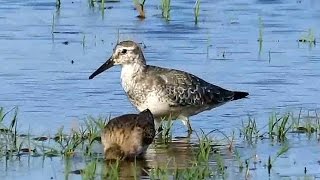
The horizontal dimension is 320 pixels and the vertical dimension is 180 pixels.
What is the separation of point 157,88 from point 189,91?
37cm

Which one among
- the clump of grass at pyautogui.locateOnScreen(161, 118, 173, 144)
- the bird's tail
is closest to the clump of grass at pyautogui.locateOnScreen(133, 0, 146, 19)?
the bird's tail

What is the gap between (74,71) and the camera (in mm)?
13180

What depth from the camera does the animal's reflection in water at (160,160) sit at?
9.18 metres

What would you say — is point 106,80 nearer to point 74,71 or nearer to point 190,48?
point 74,71

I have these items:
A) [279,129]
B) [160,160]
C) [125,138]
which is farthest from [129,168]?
[279,129]

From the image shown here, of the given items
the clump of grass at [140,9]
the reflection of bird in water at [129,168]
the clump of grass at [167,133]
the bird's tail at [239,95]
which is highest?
the clump of grass at [140,9]

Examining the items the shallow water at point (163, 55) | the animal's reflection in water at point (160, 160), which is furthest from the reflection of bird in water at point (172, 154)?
the shallow water at point (163, 55)

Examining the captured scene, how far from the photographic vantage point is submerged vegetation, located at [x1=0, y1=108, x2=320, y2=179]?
28.9 ft

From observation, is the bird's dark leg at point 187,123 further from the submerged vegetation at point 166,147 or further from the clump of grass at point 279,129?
the clump of grass at point 279,129

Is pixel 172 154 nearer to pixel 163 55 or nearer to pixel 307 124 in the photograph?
pixel 307 124

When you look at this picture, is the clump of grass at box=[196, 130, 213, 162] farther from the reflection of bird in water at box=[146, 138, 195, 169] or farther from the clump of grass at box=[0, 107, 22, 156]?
the clump of grass at box=[0, 107, 22, 156]

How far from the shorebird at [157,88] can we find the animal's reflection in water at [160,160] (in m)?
0.47

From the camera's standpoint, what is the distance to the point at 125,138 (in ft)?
31.3

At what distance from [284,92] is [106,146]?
133 inches
